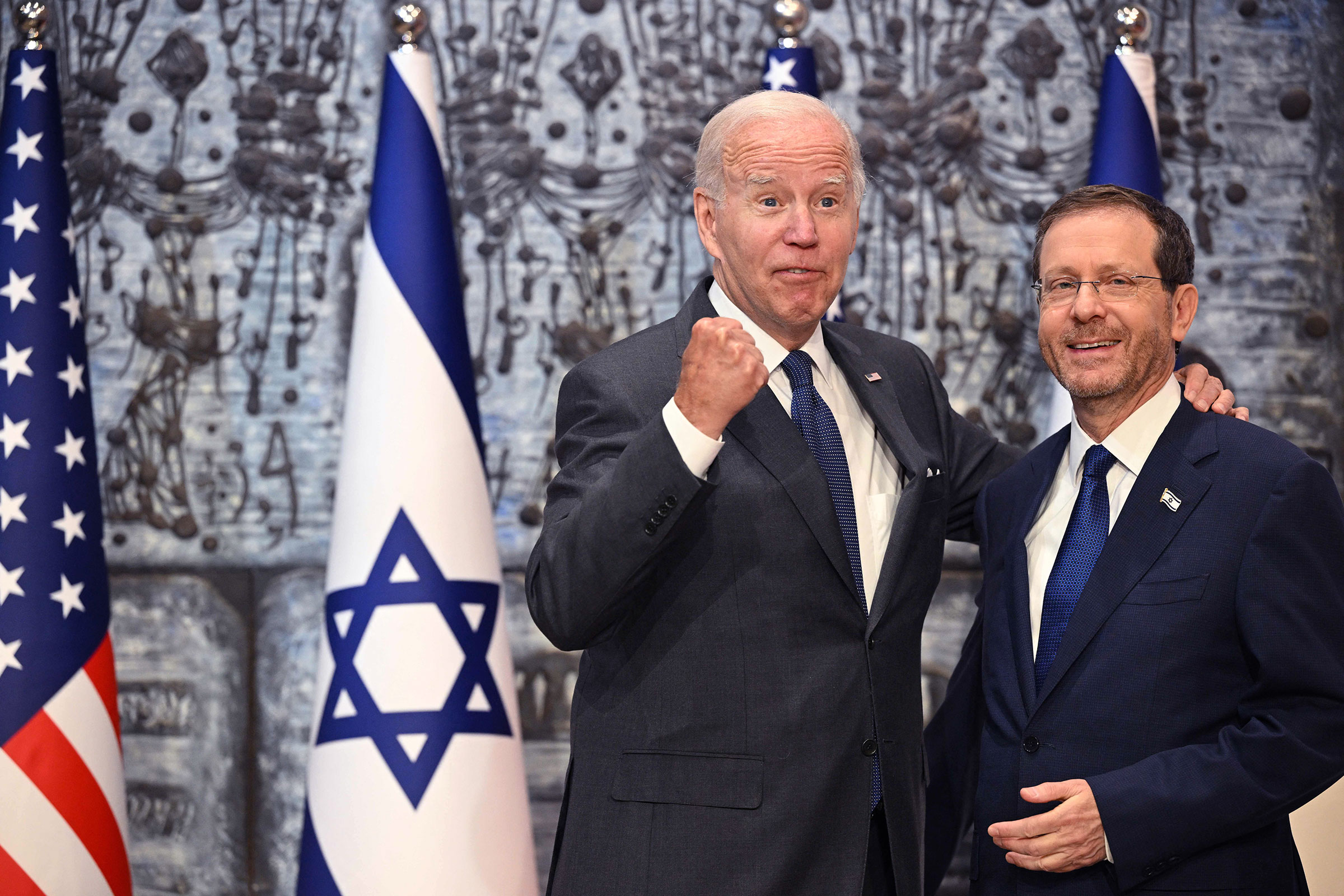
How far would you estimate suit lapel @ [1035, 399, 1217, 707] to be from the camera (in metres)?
1.79

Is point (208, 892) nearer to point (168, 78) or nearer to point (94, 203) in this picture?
point (94, 203)

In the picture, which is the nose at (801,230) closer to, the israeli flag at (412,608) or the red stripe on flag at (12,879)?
the israeli flag at (412,608)

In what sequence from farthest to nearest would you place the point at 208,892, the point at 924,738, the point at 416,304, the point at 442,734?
the point at 208,892, the point at 416,304, the point at 442,734, the point at 924,738

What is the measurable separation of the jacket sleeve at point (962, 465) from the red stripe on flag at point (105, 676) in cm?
202

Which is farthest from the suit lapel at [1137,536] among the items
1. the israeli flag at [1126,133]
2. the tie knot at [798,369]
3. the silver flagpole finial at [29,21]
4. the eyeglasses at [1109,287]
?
the silver flagpole finial at [29,21]

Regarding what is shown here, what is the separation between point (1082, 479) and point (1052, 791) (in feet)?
1.72

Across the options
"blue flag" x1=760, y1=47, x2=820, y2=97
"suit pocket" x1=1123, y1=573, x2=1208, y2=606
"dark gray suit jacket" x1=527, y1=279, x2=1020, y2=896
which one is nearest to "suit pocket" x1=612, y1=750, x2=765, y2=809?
"dark gray suit jacket" x1=527, y1=279, x2=1020, y2=896

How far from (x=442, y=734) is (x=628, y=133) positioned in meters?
1.83

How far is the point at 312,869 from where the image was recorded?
2.74m

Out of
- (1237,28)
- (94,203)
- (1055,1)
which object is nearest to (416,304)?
(94,203)

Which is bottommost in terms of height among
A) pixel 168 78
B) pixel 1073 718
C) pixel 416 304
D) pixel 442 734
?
pixel 442 734

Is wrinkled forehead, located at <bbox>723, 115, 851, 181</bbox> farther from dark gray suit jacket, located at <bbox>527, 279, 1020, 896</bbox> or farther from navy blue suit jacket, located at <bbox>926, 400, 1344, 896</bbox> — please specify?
navy blue suit jacket, located at <bbox>926, 400, 1344, 896</bbox>

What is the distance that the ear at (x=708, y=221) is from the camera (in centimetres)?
208

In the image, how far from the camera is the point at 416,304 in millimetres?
2881
